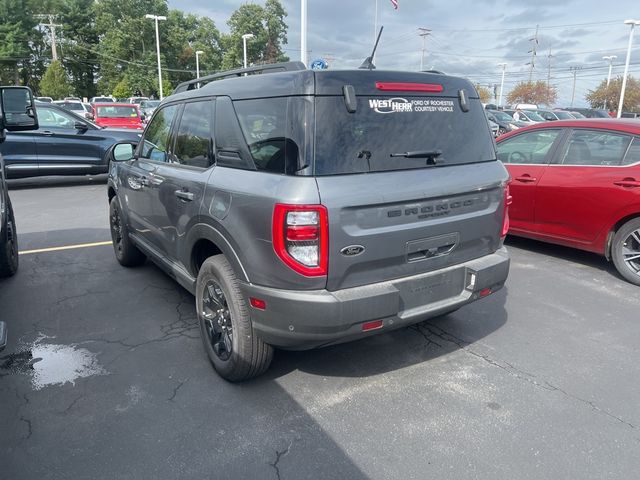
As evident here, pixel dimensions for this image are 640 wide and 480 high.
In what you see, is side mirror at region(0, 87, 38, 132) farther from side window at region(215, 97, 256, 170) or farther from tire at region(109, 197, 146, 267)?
side window at region(215, 97, 256, 170)

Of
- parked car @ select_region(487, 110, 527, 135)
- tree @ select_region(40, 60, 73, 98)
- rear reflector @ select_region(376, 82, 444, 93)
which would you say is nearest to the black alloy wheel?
rear reflector @ select_region(376, 82, 444, 93)

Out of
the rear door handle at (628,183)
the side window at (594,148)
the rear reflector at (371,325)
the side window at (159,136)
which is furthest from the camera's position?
the side window at (594,148)

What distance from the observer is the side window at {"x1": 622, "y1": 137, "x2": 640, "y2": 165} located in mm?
4877

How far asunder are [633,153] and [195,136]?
14.2ft

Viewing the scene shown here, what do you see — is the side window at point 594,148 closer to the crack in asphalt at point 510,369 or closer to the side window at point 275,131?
the crack in asphalt at point 510,369

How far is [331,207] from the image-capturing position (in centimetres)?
247

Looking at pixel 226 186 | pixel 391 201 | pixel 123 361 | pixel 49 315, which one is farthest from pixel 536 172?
pixel 49 315

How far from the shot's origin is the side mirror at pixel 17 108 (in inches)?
160

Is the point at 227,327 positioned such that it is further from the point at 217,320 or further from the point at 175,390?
the point at 175,390

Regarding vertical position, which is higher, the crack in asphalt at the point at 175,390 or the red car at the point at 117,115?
the red car at the point at 117,115

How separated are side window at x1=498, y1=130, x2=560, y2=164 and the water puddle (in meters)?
5.26

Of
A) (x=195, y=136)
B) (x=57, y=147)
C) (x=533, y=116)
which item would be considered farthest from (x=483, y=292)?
(x=533, y=116)

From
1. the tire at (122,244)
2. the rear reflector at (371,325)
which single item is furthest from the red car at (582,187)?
the tire at (122,244)

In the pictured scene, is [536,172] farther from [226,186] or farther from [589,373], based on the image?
[226,186]
